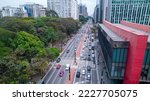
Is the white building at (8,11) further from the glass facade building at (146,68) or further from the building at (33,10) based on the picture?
the glass facade building at (146,68)

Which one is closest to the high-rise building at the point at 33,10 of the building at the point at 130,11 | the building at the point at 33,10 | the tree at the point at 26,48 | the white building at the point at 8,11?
the building at the point at 33,10

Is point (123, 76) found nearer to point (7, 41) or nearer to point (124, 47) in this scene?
point (124, 47)

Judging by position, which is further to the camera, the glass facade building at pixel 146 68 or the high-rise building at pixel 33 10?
the high-rise building at pixel 33 10

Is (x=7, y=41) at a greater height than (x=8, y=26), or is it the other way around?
Result: (x=8, y=26)

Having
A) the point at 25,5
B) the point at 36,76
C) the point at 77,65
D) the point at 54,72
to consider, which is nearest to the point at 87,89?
the point at 36,76

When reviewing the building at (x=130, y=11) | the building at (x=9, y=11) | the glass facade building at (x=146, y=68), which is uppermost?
the building at (x=9, y=11)

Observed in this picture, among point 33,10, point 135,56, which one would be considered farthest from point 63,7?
point 135,56

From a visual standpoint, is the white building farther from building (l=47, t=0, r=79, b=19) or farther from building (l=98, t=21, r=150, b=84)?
building (l=98, t=21, r=150, b=84)

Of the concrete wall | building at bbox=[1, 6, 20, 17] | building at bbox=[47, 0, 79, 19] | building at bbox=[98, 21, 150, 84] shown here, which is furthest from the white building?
the concrete wall

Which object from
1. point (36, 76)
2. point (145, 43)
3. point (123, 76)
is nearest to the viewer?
point (145, 43)
